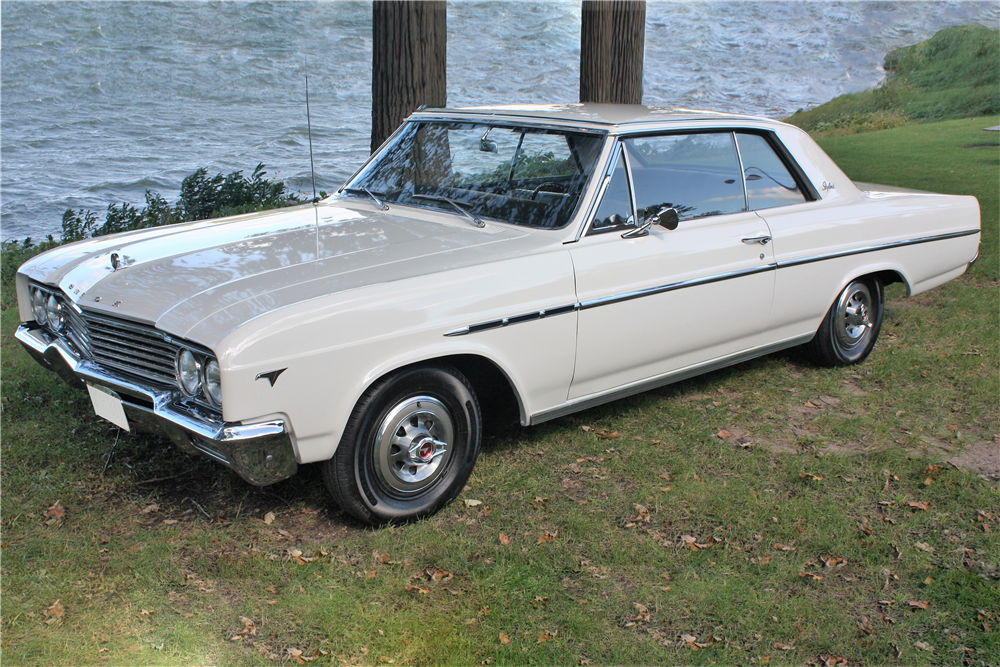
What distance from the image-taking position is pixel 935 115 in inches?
782

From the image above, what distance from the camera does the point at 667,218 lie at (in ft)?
12.7

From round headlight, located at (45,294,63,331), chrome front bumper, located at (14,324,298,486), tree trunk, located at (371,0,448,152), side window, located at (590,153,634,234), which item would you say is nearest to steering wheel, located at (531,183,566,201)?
side window, located at (590,153,634,234)

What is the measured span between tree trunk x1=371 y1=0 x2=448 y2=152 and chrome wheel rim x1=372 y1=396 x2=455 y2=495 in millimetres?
3506

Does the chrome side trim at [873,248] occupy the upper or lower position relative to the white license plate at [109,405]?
upper

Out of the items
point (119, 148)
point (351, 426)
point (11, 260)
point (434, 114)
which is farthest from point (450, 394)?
point (119, 148)

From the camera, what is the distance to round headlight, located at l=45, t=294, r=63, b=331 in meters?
3.75

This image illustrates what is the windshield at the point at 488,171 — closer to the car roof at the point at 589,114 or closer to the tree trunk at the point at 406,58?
the car roof at the point at 589,114

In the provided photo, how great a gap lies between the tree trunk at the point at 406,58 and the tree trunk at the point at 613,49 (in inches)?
76.1

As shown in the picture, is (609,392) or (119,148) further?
(119,148)

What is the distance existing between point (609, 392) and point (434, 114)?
186 cm

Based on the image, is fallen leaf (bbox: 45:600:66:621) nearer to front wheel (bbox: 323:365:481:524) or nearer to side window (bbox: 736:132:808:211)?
front wheel (bbox: 323:365:481:524)

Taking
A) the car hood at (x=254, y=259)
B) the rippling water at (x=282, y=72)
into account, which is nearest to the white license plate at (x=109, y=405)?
the car hood at (x=254, y=259)

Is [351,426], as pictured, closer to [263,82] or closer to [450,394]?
[450,394]

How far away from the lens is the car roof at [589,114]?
4.12m
